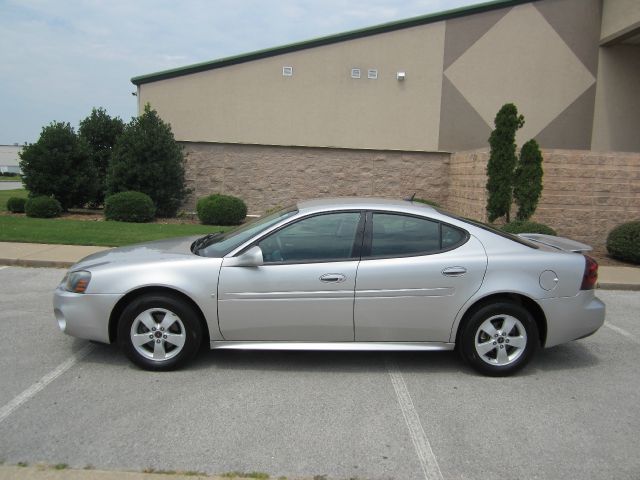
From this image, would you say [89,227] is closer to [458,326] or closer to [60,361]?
[60,361]

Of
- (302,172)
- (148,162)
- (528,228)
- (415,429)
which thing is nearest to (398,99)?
(302,172)

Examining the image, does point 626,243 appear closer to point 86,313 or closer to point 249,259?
point 249,259

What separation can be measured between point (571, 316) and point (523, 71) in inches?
549

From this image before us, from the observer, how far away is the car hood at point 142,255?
193 inches

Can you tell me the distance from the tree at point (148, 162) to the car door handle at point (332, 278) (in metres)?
12.0

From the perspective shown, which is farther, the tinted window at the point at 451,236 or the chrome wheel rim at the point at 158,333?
the tinted window at the point at 451,236

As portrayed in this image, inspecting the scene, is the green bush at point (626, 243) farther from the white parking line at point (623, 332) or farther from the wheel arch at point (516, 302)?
the wheel arch at point (516, 302)

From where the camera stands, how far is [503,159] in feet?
39.9

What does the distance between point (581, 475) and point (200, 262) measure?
10.4 feet

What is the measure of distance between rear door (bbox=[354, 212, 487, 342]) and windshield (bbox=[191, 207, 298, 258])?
89 cm

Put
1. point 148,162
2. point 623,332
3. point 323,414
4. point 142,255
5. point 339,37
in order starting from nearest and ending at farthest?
point 323,414
point 142,255
point 623,332
point 148,162
point 339,37

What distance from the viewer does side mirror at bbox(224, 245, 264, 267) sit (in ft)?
15.2

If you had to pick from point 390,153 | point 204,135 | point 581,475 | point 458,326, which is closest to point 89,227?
point 204,135

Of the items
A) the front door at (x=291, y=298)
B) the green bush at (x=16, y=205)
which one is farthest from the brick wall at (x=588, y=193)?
the green bush at (x=16, y=205)
